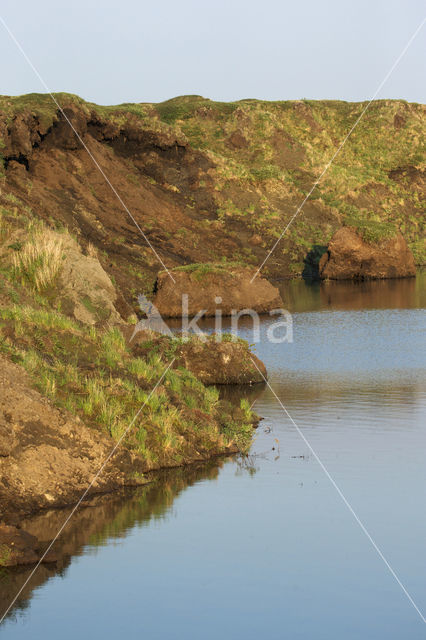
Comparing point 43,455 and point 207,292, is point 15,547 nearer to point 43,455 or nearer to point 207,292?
point 43,455

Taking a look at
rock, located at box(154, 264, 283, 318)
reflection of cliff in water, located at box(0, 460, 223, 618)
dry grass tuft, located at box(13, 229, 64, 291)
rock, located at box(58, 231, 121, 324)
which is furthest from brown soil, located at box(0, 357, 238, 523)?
rock, located at box(154, 264, 283, 318)

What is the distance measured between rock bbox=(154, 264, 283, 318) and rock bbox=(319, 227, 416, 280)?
61.6 feet

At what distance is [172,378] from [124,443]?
3.56m

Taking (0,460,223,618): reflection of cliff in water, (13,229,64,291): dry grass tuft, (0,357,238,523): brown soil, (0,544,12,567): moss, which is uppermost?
(13,229,64,291): dry grass tuft

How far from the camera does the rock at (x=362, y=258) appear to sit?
57.2 metres

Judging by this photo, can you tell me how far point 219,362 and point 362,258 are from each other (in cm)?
3693

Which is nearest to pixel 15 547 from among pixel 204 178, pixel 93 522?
pixel 93 522

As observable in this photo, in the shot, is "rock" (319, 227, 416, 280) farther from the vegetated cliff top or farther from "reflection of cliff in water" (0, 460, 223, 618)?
"reflection of cliff in water" (0, 460, 223, 618)

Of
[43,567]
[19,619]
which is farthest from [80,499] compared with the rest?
[19,619]

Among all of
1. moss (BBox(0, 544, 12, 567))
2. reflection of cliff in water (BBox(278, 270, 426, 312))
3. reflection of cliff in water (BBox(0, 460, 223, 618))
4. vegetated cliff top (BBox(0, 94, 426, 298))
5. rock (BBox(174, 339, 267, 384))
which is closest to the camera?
reflection of cliff in water (BBox(0, 460, 223, 618))

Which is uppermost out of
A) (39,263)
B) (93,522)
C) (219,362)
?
(39,263)

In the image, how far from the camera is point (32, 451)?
1338 centimetres

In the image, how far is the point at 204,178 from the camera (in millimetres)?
67688

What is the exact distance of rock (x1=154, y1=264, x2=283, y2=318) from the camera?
38.5 metres
